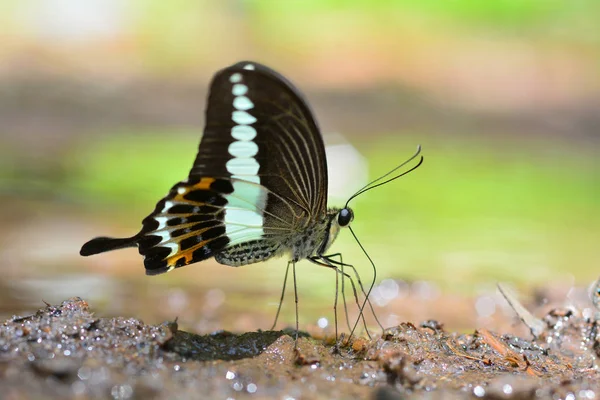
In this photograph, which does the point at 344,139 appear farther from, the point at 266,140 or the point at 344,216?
the point at 266,140

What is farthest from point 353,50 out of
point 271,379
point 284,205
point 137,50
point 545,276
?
point 271,379

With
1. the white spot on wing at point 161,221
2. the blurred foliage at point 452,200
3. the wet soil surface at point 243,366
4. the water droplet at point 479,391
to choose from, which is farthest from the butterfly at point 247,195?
the blurred foliage at point 452,200

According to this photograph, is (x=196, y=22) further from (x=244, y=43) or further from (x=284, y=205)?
(x=284, y=205)

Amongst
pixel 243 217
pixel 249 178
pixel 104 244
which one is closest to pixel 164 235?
pixel 104 244

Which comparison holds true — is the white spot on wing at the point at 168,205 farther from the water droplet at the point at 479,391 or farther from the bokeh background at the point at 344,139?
the water droplet at the point at 479,391

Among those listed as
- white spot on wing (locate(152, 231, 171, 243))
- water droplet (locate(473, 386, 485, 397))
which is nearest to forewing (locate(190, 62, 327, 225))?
white spot on wing (locate(152, 231, 171, 243))

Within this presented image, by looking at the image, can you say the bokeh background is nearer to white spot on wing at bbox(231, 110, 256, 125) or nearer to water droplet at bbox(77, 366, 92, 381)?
white spot on wing at bbox(231, 110, 256, 125)

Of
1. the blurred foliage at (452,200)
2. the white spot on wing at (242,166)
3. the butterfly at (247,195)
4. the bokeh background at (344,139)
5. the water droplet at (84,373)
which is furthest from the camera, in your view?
the blurred foliage at (452,200)
